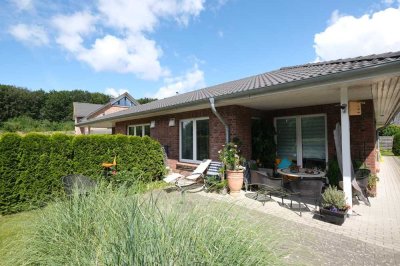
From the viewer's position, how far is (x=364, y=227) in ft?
15.1

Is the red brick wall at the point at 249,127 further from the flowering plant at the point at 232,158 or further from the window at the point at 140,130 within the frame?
the window at the point at 140,130

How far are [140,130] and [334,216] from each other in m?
11.2

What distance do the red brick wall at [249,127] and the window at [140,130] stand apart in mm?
2354

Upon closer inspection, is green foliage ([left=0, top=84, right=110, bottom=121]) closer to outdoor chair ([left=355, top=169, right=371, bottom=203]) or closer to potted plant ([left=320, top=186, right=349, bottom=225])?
outdoor chair ([left=355, top=169, right=371, bottom=203])

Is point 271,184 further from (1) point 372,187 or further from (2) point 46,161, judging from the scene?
(2) point 46,161

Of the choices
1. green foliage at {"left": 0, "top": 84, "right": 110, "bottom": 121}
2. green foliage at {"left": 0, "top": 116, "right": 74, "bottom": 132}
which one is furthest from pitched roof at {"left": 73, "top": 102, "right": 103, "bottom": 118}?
green foliage at {"left": 0, "top": 84, "right": 110, "bottom": 121}

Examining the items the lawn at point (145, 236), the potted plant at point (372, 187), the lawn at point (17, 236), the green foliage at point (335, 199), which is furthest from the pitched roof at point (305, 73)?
the lawn at point (17, 236)

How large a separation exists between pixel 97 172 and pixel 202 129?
424 cm

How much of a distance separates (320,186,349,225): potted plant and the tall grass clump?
11.2 ft

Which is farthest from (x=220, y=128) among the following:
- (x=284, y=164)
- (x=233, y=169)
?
(x=284, y=164)

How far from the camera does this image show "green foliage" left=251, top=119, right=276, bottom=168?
875cm

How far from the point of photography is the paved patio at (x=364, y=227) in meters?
3.67

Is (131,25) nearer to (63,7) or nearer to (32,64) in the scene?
(63,7)

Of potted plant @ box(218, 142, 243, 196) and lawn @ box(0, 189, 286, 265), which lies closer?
lawn @ box(0, 189, 286, 265)
